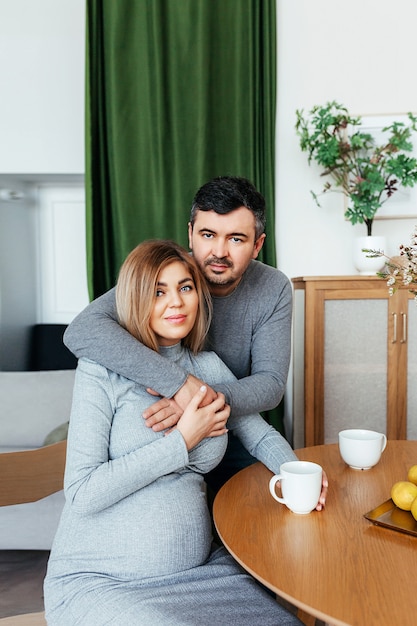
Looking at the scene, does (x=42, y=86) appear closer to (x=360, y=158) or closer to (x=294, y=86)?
(x=294, y=86)

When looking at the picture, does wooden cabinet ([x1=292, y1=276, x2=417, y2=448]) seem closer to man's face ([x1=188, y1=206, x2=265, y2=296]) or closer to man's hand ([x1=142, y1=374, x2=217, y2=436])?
man's face ([x1=188, y1=206, x2=265, y2=296])

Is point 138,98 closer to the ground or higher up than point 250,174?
higher up

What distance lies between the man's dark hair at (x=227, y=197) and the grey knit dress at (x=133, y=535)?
0.61 m

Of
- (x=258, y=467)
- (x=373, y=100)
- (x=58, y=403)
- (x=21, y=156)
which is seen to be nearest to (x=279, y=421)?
(x=58, y=403)

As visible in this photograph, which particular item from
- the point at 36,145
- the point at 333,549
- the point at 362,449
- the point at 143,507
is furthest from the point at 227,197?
the point at 36,145

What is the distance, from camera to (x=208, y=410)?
1.26 meters

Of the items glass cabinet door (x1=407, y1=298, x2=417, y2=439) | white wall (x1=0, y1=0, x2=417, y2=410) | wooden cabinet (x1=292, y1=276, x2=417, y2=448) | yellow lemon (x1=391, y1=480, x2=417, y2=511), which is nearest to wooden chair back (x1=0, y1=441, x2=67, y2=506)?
yellow lemon (x1=391, y1=480, x2=417, y2=511)

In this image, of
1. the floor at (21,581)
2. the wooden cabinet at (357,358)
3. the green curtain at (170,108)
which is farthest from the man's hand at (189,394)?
the green curtain at (170,108)

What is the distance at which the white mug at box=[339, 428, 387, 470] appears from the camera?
132cm

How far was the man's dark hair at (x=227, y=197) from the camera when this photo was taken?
1631mm

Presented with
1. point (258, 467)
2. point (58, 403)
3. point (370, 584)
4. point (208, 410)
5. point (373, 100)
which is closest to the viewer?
point (370, 584)

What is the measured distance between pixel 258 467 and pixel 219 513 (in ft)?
0.97

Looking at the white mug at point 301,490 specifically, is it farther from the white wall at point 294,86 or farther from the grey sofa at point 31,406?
the white wall at point 294,86

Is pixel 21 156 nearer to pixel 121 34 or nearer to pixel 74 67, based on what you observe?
pixel 74 67
